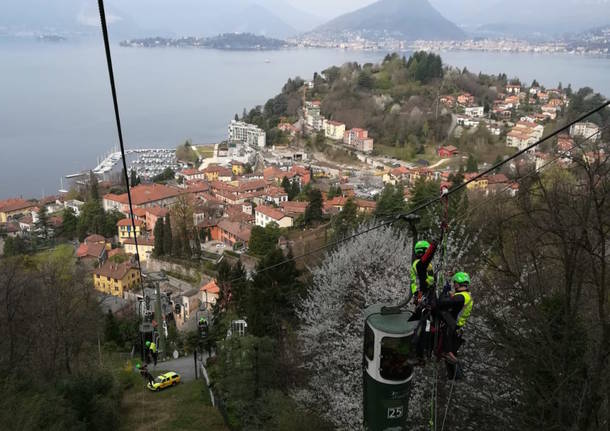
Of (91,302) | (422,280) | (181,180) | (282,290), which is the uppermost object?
(422,280)

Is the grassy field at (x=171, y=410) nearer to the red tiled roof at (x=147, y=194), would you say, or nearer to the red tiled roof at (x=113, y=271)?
the red tiled roof at (x=113, y=271)

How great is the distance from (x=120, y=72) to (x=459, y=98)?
8349 centimetres

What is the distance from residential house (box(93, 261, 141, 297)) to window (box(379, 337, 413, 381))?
21.5m

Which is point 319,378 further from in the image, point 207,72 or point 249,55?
point 249,55

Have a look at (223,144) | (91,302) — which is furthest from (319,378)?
(223,144)

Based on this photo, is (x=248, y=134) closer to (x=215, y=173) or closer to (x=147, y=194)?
(x=215, y=173)

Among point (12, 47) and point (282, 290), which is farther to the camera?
point (12, 47)

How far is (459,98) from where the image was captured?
57750 millimetres

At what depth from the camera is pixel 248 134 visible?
56500mm

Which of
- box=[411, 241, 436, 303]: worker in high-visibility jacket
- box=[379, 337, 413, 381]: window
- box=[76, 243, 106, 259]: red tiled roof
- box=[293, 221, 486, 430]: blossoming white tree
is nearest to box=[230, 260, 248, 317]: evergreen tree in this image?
box=[293, 221, 486, 430]: blossoming white tree

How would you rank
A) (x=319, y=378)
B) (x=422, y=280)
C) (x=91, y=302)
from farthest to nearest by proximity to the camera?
(x=91, y=302)
(x=319, y=378)
(x=422, y=280)

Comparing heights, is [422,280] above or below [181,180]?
above

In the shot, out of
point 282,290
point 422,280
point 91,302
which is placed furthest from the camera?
point 91,302

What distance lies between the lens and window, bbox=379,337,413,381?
324cm
